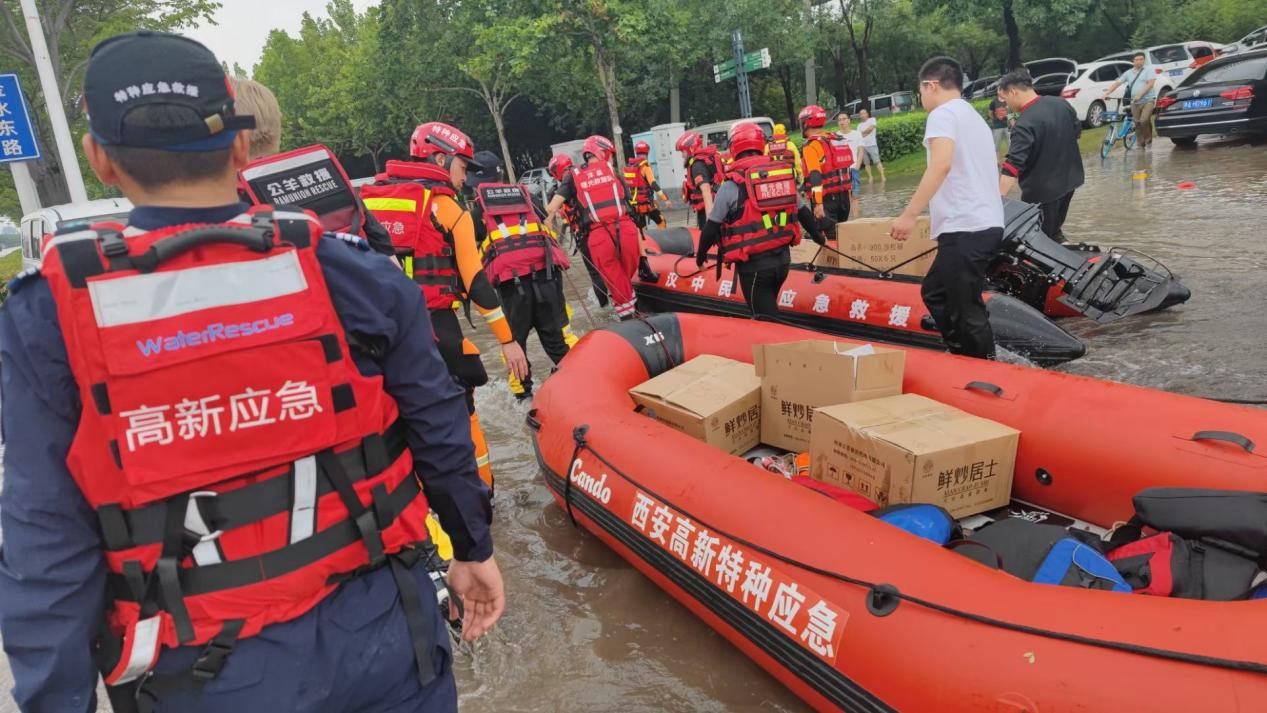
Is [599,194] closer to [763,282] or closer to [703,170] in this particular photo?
[763,282]

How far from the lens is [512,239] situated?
4.40m

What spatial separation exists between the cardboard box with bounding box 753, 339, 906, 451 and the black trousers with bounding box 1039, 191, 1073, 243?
2712 millimetres

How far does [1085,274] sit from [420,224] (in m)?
3.95

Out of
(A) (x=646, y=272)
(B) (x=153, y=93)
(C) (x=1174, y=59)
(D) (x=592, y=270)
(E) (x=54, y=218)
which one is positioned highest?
(C) (x=1174, y=59)

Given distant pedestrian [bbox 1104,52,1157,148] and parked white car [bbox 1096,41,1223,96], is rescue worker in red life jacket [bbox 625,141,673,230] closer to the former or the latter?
distant pedestrian [bbox 1104,52,1157,148]

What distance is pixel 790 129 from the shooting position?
2622 centimetres

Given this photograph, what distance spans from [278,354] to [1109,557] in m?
2.33

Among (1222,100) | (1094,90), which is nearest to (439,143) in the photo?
(1222,100)

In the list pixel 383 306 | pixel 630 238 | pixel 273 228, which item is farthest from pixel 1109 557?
pixel 630 238

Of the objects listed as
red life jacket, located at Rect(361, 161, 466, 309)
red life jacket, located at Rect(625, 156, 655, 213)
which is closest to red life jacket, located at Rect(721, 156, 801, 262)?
red life jacket, located at Rect(361, 161, 466, 309)

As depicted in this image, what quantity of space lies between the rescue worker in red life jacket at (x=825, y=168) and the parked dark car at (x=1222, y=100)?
263 inches

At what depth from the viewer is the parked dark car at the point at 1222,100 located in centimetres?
989

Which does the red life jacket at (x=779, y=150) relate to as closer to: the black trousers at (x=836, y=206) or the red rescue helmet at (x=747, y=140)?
the red rescue helmet at (x=747, y=140)

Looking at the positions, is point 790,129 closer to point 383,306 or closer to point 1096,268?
point 1096,268
